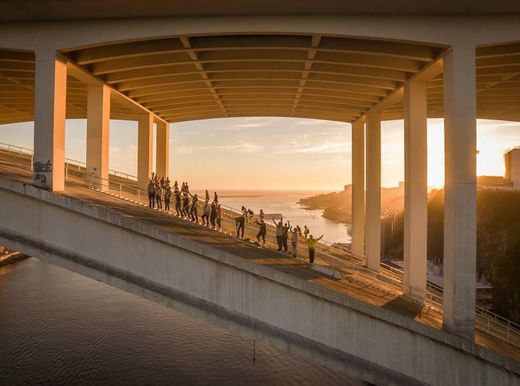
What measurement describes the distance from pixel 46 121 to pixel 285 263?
8.66 m

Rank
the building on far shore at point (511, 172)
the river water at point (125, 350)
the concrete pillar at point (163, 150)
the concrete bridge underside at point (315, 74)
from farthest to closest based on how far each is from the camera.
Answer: the building on far shore at point (511, 172) → the concrete pillar at point (163, 150) → the river water at point (125, 350) → the concrete bridge underside at point (315, 74)

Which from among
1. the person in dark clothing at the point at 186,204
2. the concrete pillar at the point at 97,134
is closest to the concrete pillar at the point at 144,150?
the concrete pillar at the point at 97,134

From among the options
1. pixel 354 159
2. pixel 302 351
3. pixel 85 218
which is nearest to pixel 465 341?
pixel 302 351

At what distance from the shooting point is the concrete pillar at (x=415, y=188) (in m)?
14.0

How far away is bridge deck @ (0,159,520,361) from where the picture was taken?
12008 mm

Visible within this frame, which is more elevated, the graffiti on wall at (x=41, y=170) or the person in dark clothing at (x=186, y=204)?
the graffiti on wall at (x=41, y=170)

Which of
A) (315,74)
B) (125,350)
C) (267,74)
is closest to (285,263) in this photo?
(315,74)

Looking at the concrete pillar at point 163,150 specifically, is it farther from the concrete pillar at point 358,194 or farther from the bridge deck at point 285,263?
the concrete pillar at point 358,194

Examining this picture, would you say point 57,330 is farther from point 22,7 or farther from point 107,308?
point 22,7

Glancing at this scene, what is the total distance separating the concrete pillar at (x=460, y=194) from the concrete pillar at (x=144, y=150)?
15.8m

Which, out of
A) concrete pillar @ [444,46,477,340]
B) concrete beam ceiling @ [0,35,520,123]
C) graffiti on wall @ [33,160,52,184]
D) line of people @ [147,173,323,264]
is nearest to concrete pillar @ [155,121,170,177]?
concrete beam ceiling @ [0,35,520,123]

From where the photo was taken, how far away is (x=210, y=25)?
11828mm

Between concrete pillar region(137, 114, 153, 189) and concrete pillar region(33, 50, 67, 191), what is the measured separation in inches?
385

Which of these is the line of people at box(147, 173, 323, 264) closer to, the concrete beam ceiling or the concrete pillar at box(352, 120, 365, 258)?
the concrete beam ceiling
